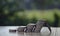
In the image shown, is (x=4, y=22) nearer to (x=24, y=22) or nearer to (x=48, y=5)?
(x=24, y=22)

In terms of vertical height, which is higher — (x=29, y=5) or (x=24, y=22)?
(x=29, y=5)

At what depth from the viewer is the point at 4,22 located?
6.94 ft

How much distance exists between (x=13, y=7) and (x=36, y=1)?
13.4 inches

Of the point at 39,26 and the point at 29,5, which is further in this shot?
the point at 29,5

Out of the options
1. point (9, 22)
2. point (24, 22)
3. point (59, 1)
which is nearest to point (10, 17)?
point (9, 22)

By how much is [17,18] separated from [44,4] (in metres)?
0.44

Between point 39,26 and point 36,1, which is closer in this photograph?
point 39,26

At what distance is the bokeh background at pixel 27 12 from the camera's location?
Result: 2.06m

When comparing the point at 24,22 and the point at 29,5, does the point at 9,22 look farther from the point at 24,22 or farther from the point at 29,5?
the point at 29,5

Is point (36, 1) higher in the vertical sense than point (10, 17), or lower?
higher

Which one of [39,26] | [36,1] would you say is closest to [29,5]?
[36,1]

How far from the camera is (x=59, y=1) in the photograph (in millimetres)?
2064

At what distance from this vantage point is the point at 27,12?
→ 2.08 m

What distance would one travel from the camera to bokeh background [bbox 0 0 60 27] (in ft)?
6.76
